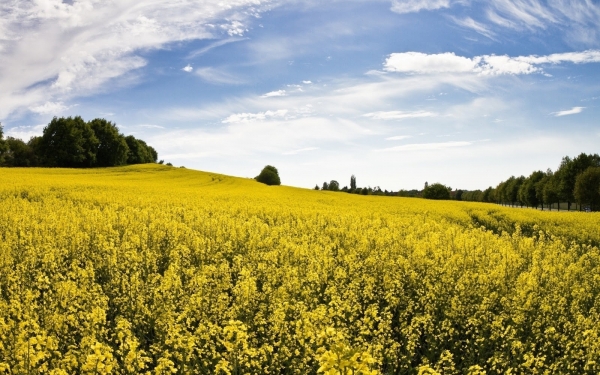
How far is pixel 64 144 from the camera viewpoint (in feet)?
232

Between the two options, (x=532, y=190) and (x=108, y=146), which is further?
(x=532, y=190)

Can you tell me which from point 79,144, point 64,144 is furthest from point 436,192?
point 64,144

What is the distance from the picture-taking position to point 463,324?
33.3ft

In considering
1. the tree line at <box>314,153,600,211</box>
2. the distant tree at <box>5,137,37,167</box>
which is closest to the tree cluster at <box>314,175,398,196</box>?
the tree line at <box>314,153,600,211</box>

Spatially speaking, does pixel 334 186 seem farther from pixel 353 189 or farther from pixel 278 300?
pixel 278 300

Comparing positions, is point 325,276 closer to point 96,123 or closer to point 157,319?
point 157,319

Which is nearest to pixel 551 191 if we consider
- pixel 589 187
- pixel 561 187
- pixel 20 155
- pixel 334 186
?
pixel 561 187

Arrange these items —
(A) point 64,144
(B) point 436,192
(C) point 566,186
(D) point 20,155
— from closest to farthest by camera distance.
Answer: (A) point 64,144
(C) point 566,186
(B) point 436,192
(D) point 20,155

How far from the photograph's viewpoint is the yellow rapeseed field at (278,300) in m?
6.58

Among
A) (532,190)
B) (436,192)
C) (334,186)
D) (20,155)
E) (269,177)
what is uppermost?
(20,155)

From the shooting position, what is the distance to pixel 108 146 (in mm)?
77750

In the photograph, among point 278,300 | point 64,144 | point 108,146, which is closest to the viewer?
point 278,300

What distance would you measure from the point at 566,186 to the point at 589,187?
9022mm

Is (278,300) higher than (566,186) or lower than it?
lower
